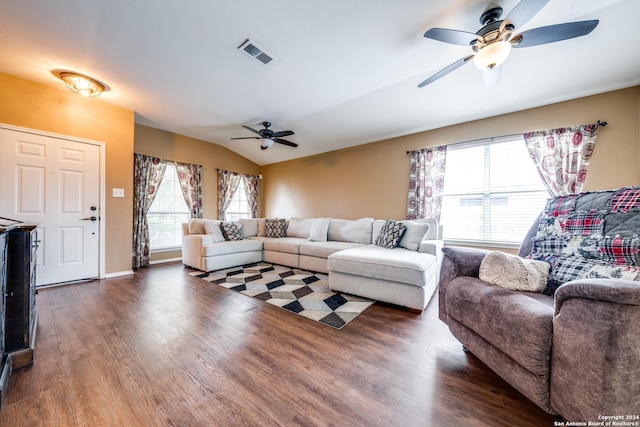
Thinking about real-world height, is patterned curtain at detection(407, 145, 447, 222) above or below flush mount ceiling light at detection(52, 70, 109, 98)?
below

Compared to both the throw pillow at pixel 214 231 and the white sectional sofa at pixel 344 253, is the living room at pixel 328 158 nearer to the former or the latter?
the white sectional sofa at pixel 344 253

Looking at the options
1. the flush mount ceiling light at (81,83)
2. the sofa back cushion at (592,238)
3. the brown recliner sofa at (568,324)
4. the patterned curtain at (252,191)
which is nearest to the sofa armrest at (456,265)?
the brown recliner sofa at (568,324)

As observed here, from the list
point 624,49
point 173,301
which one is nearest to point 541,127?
point 624,49

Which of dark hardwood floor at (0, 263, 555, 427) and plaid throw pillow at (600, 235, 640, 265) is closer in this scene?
dark hardwood floor at (0, 263, 555, 427)

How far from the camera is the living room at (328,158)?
2484mm

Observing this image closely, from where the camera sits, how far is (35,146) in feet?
9.32

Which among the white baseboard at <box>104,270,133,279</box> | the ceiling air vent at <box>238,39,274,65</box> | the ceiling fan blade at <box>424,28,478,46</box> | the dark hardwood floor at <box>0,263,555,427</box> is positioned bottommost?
the dark hardwood floor at <box>0,263,555,427</box>

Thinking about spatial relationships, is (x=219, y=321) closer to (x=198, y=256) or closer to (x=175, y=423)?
(x=175, y=423)

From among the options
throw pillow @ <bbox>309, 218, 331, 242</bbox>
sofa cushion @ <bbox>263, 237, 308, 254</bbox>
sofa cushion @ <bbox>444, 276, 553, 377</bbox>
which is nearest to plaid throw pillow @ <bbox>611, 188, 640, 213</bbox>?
sofa cushion @ <bbox>444, 276, 553, 377</bbox>

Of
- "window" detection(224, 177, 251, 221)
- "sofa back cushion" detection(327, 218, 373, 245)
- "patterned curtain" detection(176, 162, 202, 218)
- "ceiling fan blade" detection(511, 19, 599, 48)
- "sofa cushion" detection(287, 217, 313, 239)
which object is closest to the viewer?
"ceiling fan blade" detection(511, 19, 599, 48)

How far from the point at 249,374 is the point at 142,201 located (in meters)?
4.14

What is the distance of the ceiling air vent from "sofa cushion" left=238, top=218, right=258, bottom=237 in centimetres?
308

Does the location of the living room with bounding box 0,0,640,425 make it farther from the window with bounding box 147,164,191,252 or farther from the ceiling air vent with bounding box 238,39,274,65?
the ceiling air vent with bounding box 238,39,274,65

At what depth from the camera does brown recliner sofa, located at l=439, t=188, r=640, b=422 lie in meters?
0.80
